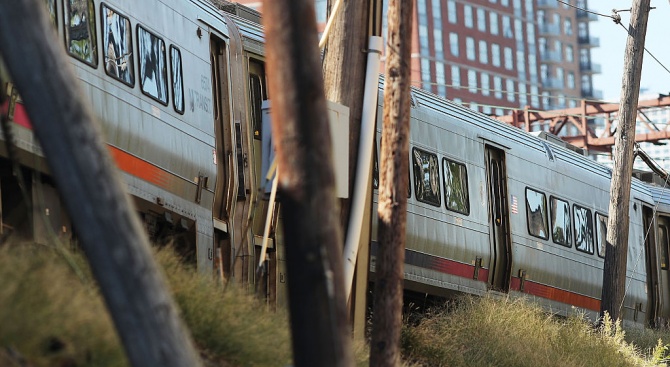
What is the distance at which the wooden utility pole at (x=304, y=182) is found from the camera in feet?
26.9

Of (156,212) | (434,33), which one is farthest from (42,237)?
(434,33)

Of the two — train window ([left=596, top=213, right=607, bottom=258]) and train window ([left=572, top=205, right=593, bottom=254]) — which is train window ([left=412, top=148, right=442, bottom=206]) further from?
train window ([left=596, top=213, right=607, bottom=258])

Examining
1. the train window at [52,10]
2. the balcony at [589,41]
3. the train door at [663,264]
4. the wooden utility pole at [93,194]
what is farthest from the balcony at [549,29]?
the wooden utility pole at [93,194]

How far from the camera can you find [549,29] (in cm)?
14112

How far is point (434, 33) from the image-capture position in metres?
112

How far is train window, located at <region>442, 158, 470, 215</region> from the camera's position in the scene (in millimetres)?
20031

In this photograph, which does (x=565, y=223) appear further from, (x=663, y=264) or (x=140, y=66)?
(x=140, y=66)

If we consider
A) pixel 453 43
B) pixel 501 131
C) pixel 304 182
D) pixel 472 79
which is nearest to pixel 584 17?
pixel 472 79

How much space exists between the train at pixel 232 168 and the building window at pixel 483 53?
95.0 m

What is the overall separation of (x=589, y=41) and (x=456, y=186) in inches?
5195

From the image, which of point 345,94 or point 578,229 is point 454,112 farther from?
point 345,94

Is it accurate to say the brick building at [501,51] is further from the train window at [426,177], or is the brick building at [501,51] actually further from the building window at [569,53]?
the train window at [426,177]

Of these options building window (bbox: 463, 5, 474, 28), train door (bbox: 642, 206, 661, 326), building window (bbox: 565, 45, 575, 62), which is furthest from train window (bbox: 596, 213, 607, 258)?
building window (bbox: 565, 45, 575, 62)

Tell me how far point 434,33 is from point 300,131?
105m
